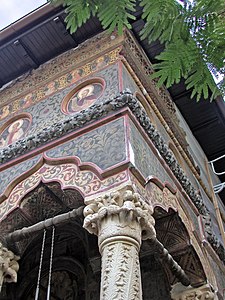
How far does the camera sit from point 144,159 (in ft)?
20.1

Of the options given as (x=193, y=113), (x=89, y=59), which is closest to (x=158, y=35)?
(x=89, y=59)

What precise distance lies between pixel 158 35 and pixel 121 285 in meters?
2.58

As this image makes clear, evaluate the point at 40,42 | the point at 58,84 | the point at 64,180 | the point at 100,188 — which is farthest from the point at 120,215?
the point at 40,42

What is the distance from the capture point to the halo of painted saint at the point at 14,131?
7.43 m

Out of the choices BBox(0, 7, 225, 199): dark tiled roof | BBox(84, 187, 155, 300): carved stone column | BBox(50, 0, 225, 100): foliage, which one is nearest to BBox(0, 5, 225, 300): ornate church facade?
BBox(84, 187, 155, 300): carved stone column

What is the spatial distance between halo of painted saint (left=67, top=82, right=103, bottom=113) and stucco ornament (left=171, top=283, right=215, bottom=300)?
269 cm

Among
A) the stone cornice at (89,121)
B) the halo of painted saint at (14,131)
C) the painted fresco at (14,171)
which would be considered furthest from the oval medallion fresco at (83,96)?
the painted fresco at (14,171)

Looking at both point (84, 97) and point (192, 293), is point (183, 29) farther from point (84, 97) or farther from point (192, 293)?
point (84, 97)

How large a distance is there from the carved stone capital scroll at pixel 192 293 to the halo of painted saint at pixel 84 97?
2687 mm

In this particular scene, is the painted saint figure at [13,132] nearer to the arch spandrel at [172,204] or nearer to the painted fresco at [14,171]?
the painted fresco at [14,171]

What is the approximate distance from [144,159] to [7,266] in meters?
2.03

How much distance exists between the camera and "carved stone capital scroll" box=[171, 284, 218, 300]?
6.32 metres

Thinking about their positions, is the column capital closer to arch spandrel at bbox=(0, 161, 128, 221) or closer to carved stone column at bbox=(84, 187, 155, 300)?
carved stone column at bbox=(84, 187, 155, 300)

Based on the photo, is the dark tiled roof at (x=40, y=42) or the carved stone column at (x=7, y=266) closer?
the carved stone column at (x=7, y=266)
